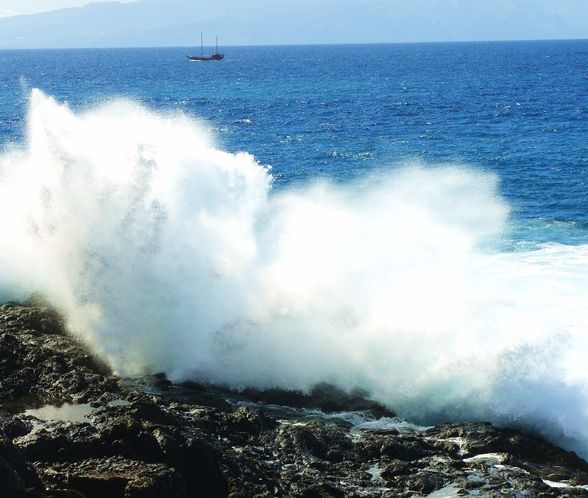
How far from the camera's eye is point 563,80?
10919cm

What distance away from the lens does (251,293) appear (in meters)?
23.6

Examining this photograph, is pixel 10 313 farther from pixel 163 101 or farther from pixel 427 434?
pixel 163 101

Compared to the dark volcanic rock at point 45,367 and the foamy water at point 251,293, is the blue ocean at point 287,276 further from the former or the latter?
→ the dark volcanic rock at point 45,367

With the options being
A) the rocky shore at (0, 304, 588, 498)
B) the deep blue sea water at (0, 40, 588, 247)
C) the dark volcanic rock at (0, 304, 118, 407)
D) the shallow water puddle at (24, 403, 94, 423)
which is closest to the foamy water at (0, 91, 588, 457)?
the dark volcanic rock at (0, 304, 118, 407)

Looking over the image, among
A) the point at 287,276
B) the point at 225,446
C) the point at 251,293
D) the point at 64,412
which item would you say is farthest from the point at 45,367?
the point at 287,276

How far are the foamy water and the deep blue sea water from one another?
1180cm

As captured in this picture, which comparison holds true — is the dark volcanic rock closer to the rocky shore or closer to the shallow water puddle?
the rocky shore

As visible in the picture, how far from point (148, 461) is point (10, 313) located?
11001 millimetres

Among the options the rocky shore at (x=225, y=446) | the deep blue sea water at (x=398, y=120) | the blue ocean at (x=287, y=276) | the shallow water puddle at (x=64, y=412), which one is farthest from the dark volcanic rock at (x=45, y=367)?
the deep blue sea water at (x=398, y=120)

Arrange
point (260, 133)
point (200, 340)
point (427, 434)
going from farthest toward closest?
point (260, 133)
point (200, 340)
point (427, 434)

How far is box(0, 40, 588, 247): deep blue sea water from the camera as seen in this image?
155 ft

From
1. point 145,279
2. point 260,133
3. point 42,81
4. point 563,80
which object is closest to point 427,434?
point 145,279

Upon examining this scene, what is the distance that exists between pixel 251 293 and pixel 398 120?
50888 millimetres

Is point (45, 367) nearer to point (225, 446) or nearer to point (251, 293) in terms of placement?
point (251, 293)
